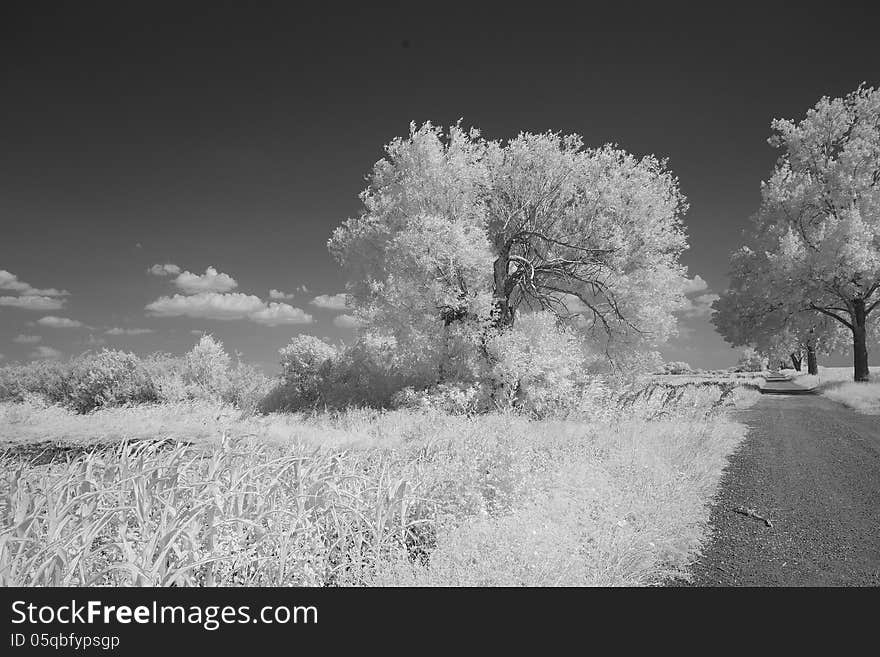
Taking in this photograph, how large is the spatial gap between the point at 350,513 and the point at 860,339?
30.0 meters

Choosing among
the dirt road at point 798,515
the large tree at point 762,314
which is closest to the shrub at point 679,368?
the large tree at point 762,314

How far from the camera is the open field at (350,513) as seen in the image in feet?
11.9

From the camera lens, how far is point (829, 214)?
24.4 m

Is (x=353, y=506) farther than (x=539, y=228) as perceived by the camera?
No

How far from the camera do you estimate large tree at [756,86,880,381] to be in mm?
22406

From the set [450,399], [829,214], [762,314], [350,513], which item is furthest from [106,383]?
[829,214]

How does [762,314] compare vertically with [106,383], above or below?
above

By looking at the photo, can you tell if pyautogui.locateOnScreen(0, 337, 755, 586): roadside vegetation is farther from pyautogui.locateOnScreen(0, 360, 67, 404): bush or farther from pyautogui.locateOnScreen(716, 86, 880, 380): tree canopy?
pyautogui.locateOnScreen(716, 86, 880, 380): tree canopy

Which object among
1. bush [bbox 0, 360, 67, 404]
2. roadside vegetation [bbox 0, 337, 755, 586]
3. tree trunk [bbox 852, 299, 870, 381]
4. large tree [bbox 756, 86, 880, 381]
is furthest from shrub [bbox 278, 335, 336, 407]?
tree trunk [bbox 852, 299, 870, 381]

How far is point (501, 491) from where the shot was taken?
5.97 m

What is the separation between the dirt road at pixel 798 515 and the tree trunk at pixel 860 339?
55.6 feet

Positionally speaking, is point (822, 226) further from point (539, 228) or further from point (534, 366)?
point (534, 366)

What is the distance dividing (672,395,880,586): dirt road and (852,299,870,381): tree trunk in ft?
55.6

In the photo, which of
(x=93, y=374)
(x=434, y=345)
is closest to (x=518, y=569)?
(x=434, y=345)
